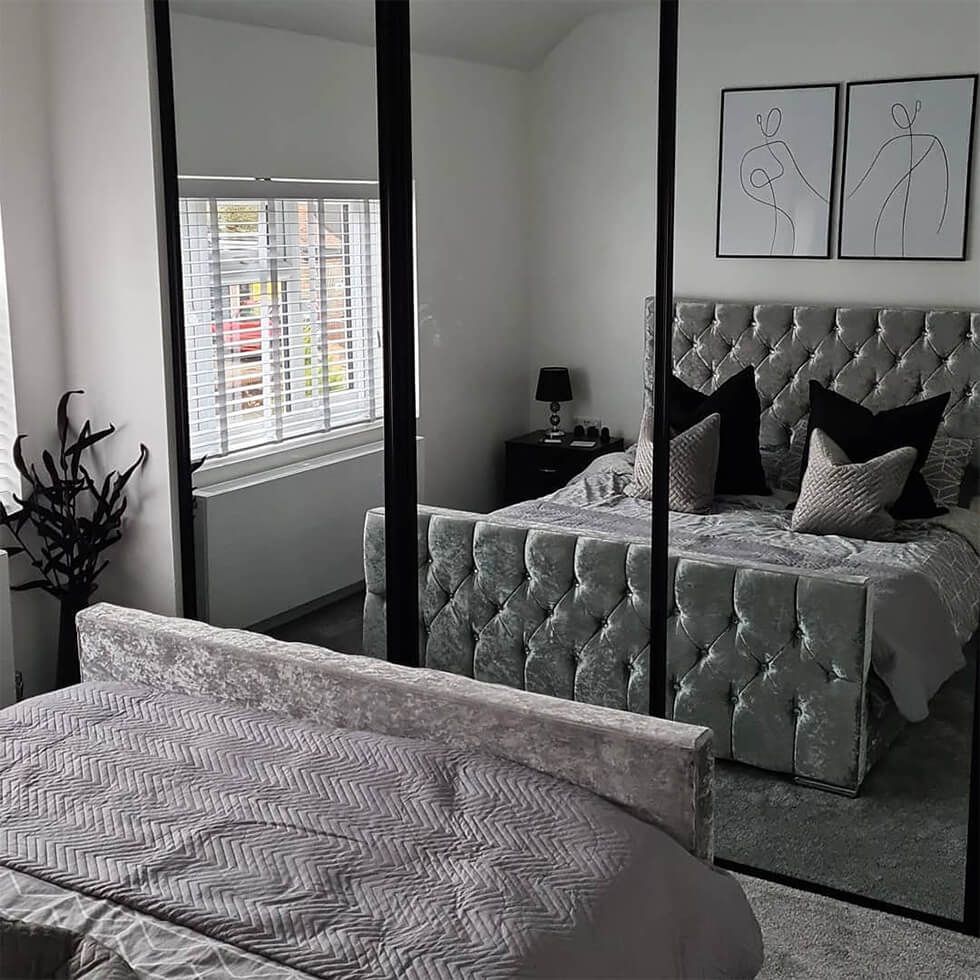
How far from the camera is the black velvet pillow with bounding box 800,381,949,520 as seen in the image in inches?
110

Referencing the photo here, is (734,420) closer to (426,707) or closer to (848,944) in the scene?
(426,707)

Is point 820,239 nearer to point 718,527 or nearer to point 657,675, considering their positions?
point 718,527

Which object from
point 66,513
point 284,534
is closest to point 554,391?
point 284,534

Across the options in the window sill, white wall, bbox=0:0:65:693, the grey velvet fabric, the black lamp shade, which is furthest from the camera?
white wall, bbox=0:0:65:693

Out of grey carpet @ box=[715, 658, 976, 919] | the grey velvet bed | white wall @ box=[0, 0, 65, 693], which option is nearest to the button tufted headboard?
the grey velvet bed

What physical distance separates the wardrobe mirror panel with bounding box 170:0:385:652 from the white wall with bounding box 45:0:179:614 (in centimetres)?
10

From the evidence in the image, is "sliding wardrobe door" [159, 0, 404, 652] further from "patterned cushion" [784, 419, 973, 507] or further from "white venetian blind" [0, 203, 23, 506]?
"patterned cushion" [784, 419, 973, 507]

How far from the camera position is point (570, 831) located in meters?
2.22

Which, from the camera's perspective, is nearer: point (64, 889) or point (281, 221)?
point (64, 889)

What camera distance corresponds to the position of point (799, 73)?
2824mm

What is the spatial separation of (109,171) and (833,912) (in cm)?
280

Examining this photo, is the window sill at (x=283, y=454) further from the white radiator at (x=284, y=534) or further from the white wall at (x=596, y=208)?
the white wall at (x=596, y=208)

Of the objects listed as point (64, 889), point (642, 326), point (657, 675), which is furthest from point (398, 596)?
point (64, 889)

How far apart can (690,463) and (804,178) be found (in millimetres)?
710
